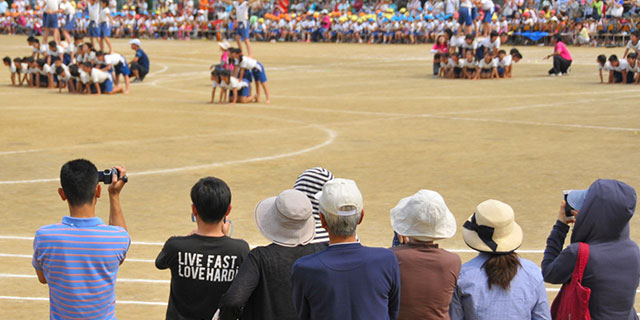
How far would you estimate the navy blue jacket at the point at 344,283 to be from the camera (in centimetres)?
382

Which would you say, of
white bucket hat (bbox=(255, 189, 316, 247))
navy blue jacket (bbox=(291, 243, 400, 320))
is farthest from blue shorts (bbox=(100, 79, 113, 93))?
navy blue jacket (bbox=(291, 243, 400, 320))

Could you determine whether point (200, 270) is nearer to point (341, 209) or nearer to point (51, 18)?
point (341, 209)

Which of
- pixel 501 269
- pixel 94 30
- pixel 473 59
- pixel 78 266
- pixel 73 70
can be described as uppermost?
pixel 501 269

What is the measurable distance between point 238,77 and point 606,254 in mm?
16074

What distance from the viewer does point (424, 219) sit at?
4.14 m

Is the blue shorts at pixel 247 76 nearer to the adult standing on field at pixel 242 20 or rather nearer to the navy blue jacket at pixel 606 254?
the adult standing on field at pixel 242 20

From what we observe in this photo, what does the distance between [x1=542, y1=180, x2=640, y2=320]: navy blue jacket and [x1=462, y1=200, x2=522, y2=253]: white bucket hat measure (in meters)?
0.37

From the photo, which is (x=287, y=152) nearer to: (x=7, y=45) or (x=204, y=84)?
(x=204, y=84)

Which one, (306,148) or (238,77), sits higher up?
(238,77)

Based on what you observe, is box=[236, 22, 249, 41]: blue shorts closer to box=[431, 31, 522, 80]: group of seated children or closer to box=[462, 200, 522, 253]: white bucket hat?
box=[431, 31, 522, 80]: group of seated children

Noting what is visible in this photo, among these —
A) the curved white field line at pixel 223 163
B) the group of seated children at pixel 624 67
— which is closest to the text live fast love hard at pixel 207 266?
the curved white field line at pixel 223 163

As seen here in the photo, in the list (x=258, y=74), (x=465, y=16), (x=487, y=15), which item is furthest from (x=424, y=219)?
(x=487, y=15)

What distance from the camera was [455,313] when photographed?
420 centimetres

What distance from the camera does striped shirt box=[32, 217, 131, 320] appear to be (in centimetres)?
438
